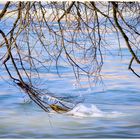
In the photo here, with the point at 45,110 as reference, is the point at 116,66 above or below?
above

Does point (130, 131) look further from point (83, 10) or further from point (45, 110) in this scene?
point (83, 10)

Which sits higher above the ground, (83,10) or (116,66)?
(83,10)

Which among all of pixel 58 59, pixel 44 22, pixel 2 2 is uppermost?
pixel 2 2

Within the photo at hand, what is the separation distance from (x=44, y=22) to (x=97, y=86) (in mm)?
440

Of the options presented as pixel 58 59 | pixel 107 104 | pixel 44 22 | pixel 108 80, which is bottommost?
pixel 107 104

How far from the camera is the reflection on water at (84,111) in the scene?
6.01 ft

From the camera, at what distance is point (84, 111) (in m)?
1.85

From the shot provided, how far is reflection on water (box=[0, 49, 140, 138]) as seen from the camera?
1833mm

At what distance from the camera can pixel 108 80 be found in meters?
1.85

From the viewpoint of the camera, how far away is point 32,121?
6.03 feet

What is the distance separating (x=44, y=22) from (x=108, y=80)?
18.0 inches

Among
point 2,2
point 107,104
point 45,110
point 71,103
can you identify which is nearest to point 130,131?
point 107,104

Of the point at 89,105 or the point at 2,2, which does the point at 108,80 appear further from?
the point at 2,2

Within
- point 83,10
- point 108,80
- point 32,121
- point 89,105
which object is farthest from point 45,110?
point 83,10
